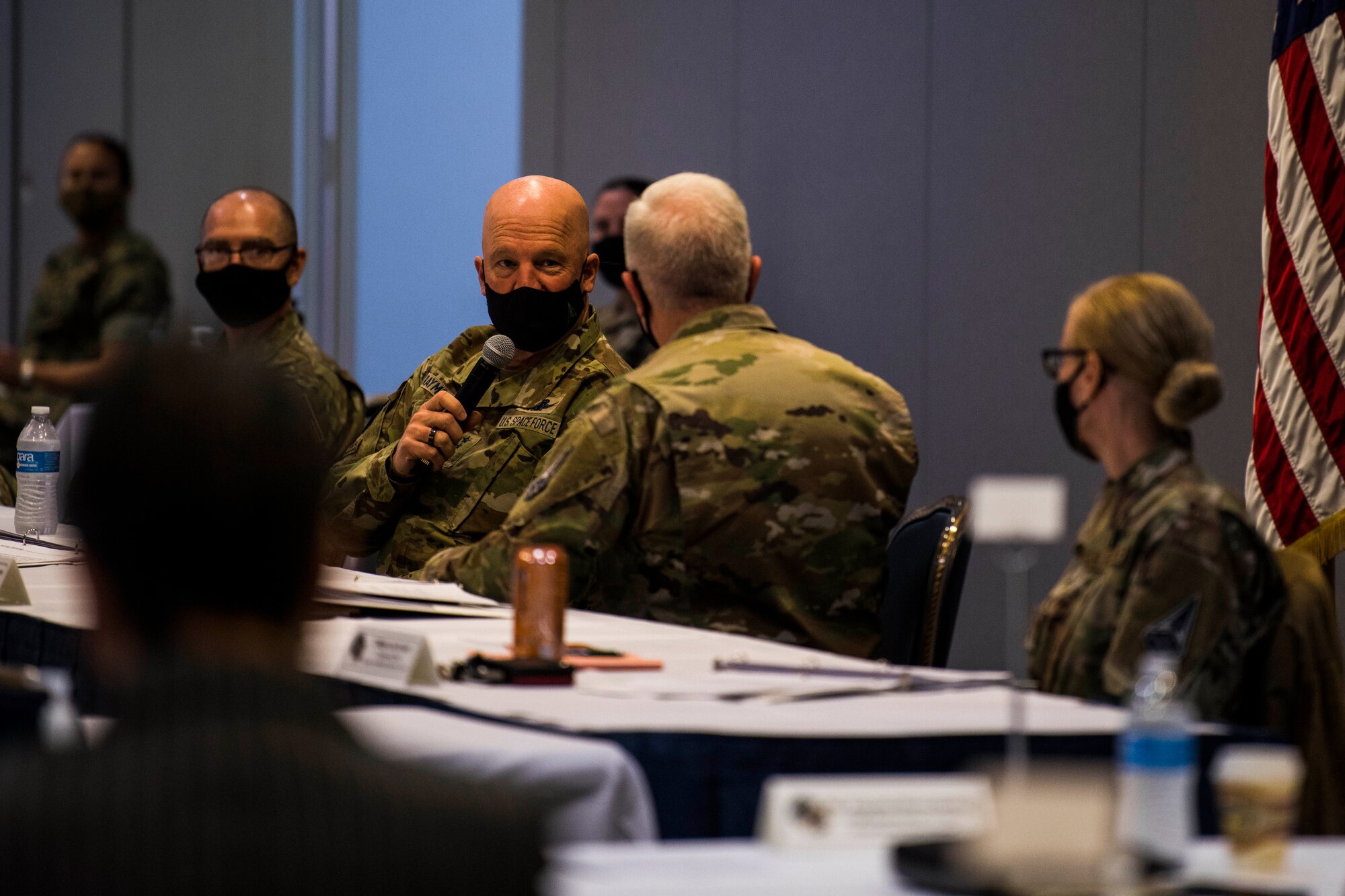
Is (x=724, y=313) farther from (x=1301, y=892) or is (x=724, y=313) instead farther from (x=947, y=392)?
(x=947, y=392)

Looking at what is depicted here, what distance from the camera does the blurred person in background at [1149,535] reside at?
1.90 metres

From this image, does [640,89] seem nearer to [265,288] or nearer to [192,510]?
[265,288]

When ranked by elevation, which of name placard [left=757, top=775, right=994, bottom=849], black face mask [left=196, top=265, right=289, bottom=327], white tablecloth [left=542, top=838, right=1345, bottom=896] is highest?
black face mask [left=196, top=265, right=289, bottom=327]

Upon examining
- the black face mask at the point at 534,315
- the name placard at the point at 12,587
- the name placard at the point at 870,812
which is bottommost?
the name placard at the point at 870,812

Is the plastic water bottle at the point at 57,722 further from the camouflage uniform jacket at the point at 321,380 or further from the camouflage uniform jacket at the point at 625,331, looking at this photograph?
the camouflage uniform jacket at the point at 625,331

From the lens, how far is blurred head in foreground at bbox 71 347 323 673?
823mm

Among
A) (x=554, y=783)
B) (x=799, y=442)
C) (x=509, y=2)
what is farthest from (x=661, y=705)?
(x=509, y=2)

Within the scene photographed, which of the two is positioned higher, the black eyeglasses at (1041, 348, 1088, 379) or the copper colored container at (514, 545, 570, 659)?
the black eyeglasses at (1041, 348, 1088, 379)

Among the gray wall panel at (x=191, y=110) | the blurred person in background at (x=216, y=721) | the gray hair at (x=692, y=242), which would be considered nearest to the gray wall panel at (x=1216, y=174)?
the gray hair at (x=692, y=242)

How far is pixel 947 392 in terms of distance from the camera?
5.06 meters

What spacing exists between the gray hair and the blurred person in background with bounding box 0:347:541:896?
1953mm

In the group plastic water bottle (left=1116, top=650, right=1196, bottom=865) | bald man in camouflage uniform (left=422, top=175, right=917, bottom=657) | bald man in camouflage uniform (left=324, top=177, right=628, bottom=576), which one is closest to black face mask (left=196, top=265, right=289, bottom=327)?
bald man in camouflage uniform (left=324, top=177, right=628, bottom=576)

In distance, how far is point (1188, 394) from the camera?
2027 mm

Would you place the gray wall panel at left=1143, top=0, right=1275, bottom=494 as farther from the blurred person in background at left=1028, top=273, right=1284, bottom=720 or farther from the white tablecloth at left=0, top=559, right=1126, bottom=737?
the white tablecloth at left=0, top=559, right=1126, bottom=737
